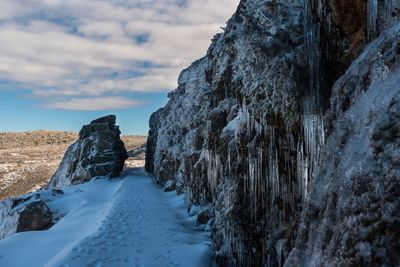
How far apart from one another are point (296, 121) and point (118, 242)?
6.31m

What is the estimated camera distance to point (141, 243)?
37.7 ft

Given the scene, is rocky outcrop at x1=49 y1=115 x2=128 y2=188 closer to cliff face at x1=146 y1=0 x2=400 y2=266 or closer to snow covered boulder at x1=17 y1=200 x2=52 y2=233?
snow covered boulder at x1=17 y1=200 x2=52 y2=233

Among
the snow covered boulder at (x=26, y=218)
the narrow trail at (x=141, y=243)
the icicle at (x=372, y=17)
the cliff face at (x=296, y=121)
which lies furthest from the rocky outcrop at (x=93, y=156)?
the icicle at (x=372, y=17)

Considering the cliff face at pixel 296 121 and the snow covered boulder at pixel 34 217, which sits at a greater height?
the cliff face at pixel 296 121

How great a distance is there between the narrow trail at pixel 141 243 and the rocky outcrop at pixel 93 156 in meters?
19.0

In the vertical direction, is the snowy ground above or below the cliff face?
below

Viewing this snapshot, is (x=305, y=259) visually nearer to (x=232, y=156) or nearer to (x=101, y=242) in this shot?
(x=232, y=156)

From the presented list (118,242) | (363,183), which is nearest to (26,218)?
(118,242)

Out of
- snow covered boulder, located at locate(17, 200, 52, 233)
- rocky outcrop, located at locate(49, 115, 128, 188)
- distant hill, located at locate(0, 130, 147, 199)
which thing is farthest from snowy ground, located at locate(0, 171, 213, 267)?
distant hill, located at locate(0, 130, 147, 199)

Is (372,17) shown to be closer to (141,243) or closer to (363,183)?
(363,183)

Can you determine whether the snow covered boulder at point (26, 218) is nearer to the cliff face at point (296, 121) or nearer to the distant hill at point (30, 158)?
the cliff face at point (296, 121)

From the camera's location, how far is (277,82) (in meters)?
9.12

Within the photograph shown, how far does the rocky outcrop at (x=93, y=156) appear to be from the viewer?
35.0 meters

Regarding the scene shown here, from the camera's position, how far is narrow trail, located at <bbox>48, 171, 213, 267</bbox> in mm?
9695
